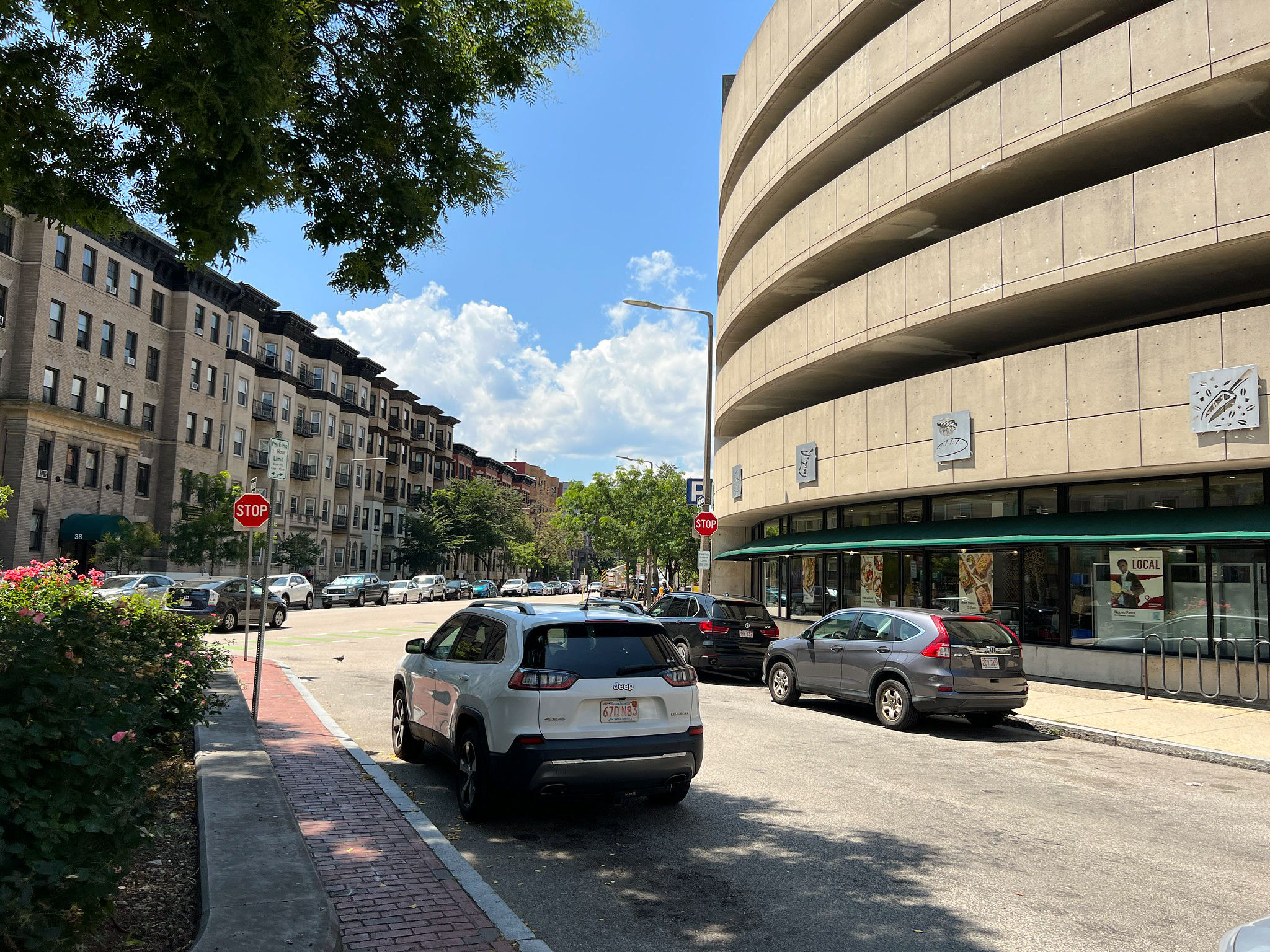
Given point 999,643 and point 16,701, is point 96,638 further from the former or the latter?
point 999,643

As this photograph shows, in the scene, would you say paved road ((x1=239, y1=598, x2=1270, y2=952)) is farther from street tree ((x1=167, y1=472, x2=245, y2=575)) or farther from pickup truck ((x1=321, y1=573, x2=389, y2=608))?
pickup truck ((x1=321, y1=573, x2=389, y2=608))

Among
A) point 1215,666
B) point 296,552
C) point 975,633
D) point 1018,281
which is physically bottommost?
point 1215,666

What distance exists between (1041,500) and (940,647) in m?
8.88

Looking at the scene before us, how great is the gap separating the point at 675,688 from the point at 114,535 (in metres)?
35.2

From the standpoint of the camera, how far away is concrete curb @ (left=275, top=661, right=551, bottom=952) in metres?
4.82

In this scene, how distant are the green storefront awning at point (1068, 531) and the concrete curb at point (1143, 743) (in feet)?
15.5

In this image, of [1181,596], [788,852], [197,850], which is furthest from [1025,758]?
[197,850]

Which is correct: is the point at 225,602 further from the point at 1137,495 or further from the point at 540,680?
the point at 1137,495

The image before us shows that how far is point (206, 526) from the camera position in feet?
131

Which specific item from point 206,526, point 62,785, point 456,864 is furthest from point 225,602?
point 62,785

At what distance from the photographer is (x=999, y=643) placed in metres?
12.3

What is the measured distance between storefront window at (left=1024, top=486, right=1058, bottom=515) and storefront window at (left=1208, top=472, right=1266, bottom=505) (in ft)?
9.76

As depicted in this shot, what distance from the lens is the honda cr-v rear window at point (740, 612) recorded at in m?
17.6

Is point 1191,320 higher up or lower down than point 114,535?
higher up
